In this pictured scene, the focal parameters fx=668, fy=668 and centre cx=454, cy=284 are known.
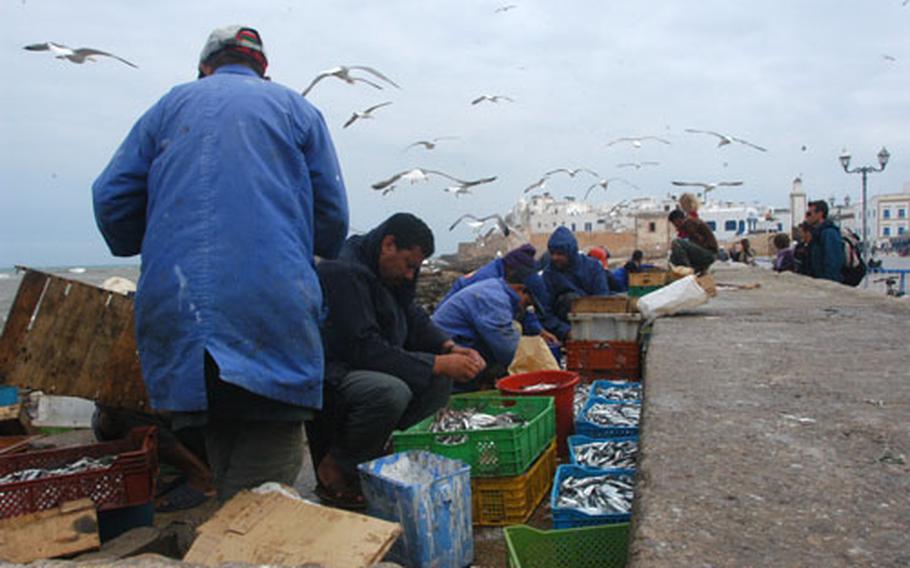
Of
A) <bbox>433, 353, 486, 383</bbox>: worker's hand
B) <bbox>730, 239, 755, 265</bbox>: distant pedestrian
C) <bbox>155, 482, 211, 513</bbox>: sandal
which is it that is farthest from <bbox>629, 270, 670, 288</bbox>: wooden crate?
<bbox>730, 239, 755, 265</bbox>: distant pedestrian

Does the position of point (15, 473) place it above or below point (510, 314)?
below

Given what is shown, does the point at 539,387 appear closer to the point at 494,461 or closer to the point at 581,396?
the point at 581,396

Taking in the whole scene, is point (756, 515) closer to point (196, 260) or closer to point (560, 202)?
point (196, 260)

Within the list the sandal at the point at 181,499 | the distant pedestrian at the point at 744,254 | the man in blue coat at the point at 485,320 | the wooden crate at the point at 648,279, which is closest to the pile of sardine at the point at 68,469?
the sandal at the point at 181,499

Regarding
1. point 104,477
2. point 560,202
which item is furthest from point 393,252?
point 560,202

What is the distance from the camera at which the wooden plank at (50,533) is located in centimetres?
243

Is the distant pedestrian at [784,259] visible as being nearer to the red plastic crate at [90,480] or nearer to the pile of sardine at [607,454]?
the pile of sardine at [607,454]

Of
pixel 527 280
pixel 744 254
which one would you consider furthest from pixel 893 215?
pixel 527 280

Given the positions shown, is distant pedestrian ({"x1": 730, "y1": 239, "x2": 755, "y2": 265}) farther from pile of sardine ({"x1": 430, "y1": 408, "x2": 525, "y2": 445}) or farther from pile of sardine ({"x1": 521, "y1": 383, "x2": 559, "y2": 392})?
pile of sardine ({"x1": 430, "y1": 408, "x2": 525, "y2": 445})

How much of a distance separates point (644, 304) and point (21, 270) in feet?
15.0

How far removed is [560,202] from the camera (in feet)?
264

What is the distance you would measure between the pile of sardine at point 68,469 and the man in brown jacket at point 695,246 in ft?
26.6

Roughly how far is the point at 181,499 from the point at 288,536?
2332mm

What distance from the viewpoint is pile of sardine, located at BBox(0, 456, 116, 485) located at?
3.00 m
